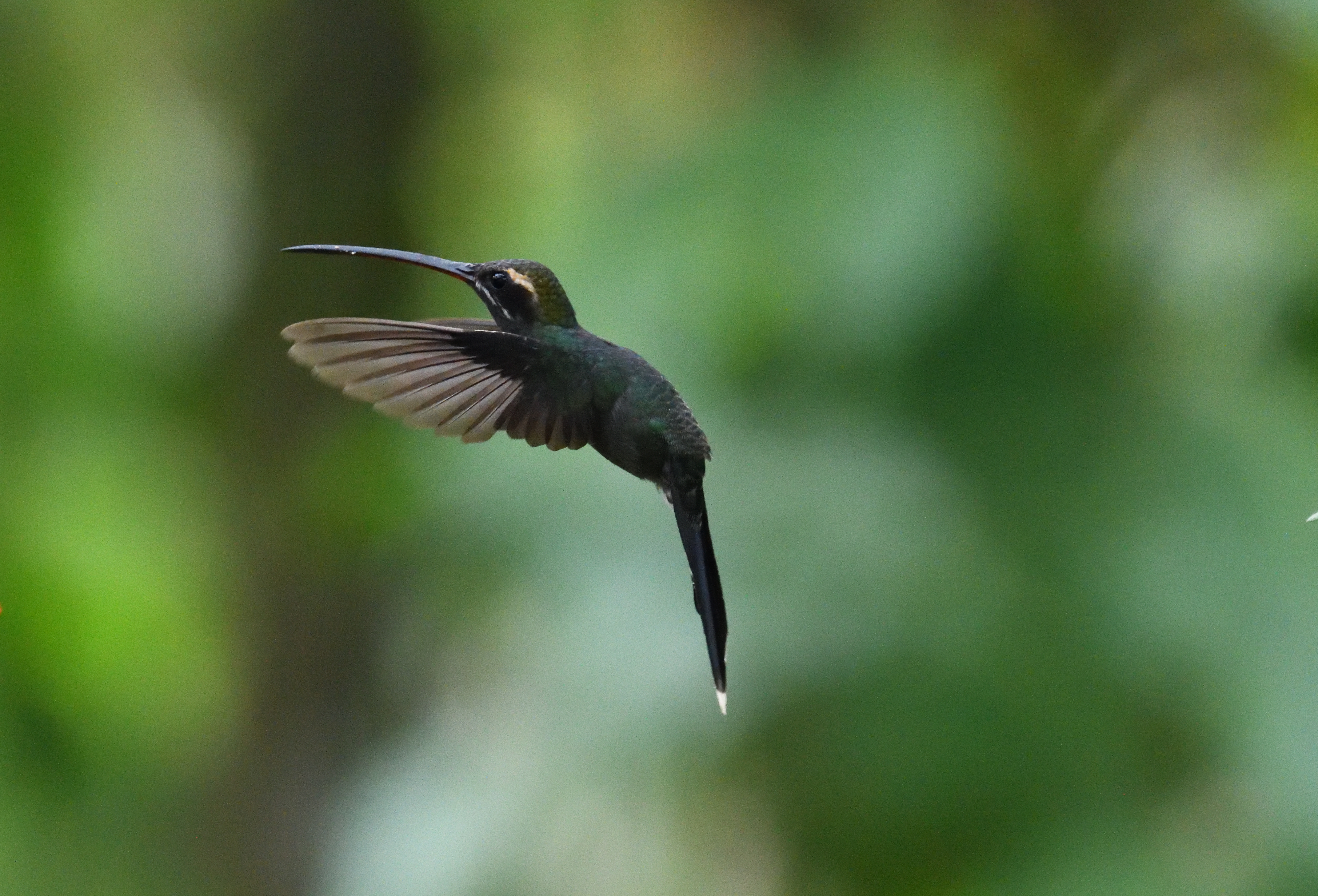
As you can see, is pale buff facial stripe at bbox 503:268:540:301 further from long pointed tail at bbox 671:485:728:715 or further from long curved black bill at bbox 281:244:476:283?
long pointed tail at bbox 671:485:728:715

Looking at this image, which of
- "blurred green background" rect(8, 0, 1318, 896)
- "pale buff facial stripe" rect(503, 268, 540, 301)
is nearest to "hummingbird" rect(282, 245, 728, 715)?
"pale buff facial stripe" rect(503, 268, 540, 301)

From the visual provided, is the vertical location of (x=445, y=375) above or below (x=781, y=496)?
above

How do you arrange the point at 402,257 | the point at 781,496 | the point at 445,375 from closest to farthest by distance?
the point at 402,257, the point at 445,375, the point at 781,496

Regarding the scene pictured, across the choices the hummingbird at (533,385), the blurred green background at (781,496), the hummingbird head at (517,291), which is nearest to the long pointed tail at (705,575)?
the hummingbird at (533,385)

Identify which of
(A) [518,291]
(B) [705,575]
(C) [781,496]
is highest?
(A) [518,291]

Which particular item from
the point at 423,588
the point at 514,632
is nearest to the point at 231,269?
the point at 423,588

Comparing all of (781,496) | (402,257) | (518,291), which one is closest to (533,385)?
(518,291)

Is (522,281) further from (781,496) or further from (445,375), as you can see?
(781,496)

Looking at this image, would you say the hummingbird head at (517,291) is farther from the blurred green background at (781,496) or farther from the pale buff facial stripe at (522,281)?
the blurred green background at (781,496)
